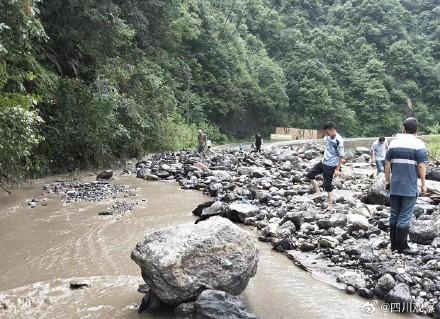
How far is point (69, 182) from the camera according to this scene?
44.5ft

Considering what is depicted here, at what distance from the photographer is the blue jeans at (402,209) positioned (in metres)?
6.01

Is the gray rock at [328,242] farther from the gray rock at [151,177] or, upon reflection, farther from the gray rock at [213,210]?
the gray rock at [151,177]

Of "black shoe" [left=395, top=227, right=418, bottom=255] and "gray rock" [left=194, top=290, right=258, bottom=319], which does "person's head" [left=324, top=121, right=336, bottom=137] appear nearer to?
"black shoe" [left=395, top=227, right=418, bottom=255]

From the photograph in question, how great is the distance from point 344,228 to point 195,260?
3830mm

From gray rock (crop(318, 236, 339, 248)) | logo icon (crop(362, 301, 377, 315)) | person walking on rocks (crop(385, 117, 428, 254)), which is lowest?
logo icon (crop(362, 301, 377, 315))

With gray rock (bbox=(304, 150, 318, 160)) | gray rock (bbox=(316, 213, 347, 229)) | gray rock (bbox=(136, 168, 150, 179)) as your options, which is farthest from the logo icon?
gray rock (bbox=(304, 150, 318, 160))

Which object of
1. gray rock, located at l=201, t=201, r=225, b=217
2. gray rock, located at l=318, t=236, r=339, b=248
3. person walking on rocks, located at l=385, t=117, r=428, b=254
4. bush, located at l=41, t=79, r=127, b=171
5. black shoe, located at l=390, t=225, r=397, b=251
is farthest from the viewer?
bush, located at l=41, t=79, r=127, b=171

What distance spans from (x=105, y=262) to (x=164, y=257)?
2.18 metres

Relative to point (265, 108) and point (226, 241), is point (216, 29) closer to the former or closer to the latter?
point (265, 108)

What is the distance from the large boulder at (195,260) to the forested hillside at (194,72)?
210 inches

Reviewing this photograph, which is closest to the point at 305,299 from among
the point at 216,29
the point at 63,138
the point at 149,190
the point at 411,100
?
the point at 149,190

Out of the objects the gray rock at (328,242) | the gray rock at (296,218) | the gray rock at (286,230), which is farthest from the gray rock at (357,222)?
the gray rock at (286,230)

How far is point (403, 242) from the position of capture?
613 cm

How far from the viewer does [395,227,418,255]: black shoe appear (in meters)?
6.07
